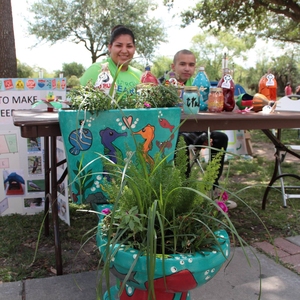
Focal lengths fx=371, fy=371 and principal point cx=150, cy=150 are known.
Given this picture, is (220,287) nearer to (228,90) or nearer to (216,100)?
(216,100)

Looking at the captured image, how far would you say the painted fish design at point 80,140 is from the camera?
179 cm

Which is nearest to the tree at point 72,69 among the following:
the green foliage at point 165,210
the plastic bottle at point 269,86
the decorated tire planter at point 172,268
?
the plastic bottle at point 269,86

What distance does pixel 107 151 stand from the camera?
1.86m

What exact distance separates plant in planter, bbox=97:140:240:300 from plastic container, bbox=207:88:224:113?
1184 mm

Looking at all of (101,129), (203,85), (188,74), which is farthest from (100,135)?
(188,74)

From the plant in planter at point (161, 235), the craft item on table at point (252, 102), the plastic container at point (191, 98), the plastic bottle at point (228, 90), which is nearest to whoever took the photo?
the plant in planter at point (161, 235)

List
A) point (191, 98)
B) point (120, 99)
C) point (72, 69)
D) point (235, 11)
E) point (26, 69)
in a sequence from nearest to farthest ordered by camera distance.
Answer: point (120, 99) → point (191, 98) → point (235, 11) → point (26, 69) → point (72, 69)

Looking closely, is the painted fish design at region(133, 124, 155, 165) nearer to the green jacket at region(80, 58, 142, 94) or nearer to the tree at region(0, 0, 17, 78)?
the green jacket at region(80, 58, 142, 94)

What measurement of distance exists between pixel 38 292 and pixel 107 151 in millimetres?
809

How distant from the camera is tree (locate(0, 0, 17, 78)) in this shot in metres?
4.18

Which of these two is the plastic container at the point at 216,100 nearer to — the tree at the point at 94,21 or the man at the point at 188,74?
the man at the point at 188,74

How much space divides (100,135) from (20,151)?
4.73 feet

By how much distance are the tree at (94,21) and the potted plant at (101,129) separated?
72.5ft

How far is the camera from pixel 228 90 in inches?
105
